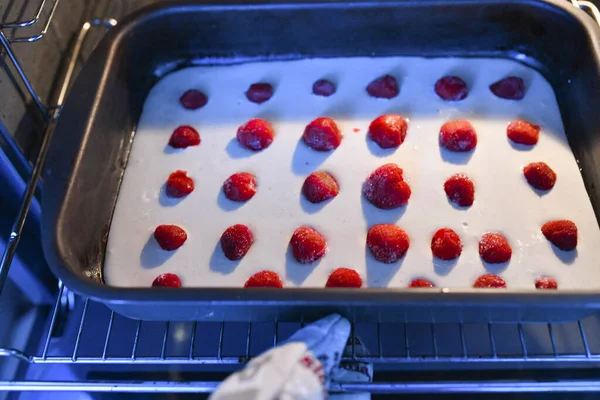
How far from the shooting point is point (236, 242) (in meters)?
0.93

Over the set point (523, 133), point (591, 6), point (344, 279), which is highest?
point (591, 6)

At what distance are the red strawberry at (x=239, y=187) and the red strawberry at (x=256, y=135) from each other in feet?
0.25

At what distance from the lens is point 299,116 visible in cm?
109

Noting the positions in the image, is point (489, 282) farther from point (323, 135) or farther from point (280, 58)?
point (280, 58)

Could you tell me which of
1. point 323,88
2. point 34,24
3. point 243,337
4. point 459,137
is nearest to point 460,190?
point 459,137

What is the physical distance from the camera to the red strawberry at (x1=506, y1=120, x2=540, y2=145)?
3.37ft

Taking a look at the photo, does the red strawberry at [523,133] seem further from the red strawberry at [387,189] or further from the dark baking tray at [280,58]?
the red strawberry at [387,189]

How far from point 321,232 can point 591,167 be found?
500 millimetres

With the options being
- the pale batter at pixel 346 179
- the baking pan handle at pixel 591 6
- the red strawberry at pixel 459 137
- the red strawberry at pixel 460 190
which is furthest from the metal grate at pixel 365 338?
the baking pan handle at pixel 591 6

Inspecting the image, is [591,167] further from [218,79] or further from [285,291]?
[218,79]

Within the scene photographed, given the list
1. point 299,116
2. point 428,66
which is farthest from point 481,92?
point 299,116

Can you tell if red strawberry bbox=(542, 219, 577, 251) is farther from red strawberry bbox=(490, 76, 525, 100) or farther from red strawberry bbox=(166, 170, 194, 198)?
red strawberry bbox=(166, 170, 194, 198)

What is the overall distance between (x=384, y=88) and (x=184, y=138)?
1.33ft

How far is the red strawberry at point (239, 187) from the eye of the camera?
0.98m
